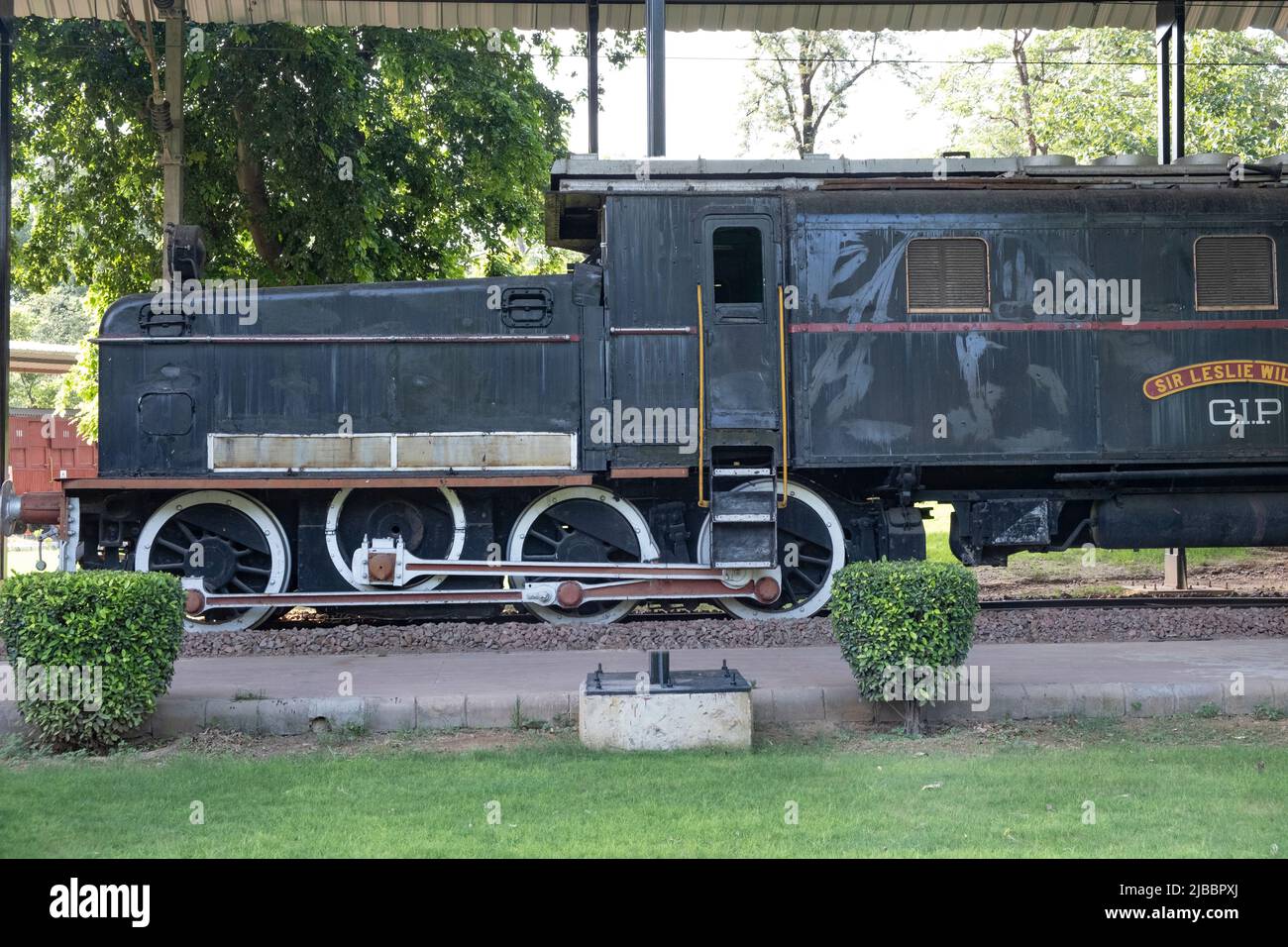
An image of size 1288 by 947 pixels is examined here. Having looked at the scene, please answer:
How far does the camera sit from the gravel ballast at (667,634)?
10.8 meters

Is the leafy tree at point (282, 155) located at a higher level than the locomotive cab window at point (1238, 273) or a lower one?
higher

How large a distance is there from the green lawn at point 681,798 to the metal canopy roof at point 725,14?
34.2ft

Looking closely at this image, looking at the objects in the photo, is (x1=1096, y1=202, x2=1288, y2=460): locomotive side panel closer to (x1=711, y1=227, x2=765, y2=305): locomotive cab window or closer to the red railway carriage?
(x1=711, y1=227, x2=765, y2=305): locomotive cab window

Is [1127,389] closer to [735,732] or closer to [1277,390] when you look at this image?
[1277,390]

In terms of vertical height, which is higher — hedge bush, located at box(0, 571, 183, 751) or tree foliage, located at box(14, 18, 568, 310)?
tree foliage, located at box(14, 18, 568, 310)

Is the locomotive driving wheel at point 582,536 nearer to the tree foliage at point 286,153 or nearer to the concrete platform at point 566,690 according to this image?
the concrete platform at point 566,690

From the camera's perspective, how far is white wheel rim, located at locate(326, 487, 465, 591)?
11.6m

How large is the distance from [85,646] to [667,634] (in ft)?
16.7

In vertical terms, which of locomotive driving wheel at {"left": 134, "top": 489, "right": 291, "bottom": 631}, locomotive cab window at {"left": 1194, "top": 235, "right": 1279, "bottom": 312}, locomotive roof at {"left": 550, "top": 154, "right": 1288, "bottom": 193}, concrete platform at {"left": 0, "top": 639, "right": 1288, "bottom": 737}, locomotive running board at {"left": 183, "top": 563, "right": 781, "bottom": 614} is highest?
locomotive roof at {"left": 550, "top": 154, "right": 1288, "bottom": 193}

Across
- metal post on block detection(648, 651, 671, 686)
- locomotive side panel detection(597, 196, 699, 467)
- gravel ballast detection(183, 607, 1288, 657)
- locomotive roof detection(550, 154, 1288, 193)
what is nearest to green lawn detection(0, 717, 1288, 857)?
metal post on block detection(648, 651, 671, 686)

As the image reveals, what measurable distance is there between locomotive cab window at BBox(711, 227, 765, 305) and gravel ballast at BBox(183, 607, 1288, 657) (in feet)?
9.78

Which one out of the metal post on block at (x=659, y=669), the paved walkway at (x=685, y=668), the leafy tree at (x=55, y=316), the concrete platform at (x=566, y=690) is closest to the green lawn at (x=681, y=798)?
the concrete platform at (x=566, y=690)

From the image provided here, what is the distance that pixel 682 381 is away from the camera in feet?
37.5

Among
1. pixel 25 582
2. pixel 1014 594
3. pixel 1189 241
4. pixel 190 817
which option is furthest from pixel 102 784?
pixel 1014 594
